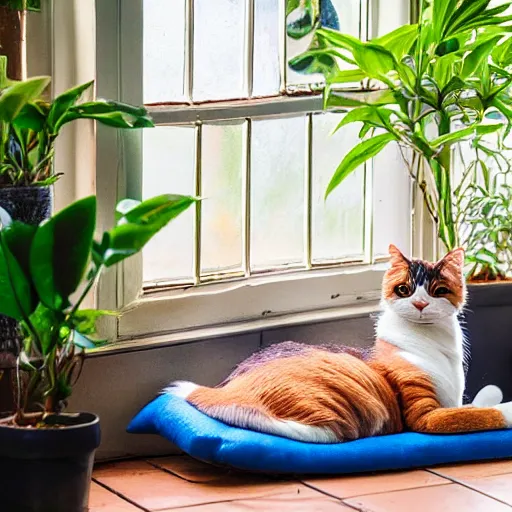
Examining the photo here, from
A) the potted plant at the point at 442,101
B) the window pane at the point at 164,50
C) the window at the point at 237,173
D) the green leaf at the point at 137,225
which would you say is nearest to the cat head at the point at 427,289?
the potted plant at the point at 442,101

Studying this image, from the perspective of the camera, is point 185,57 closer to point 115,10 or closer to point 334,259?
point 115,10

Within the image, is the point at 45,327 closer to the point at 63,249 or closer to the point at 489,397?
the point at 63,249

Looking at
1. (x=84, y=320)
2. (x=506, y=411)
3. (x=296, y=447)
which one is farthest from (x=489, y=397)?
(x=84, y=320)

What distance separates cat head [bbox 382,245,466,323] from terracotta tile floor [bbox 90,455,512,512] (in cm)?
28

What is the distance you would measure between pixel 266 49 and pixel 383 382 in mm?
685

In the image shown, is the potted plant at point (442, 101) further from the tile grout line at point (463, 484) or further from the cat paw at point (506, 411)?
the tile grout line at point (463, 484)

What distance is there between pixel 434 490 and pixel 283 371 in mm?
324

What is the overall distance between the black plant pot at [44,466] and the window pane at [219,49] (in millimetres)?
803

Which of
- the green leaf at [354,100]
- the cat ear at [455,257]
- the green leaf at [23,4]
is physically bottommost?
the cat ear at [455,257]

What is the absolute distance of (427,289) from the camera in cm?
189

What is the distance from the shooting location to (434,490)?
66.1 inches

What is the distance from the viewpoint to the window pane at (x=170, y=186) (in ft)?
6.31

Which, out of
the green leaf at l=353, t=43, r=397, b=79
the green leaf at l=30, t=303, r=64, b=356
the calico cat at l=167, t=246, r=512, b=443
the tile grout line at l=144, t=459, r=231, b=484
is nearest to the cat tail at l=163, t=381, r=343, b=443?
the calico cat at l=167, t=246, r=512, b=443

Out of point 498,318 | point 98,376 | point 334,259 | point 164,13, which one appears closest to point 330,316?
point 334,259
